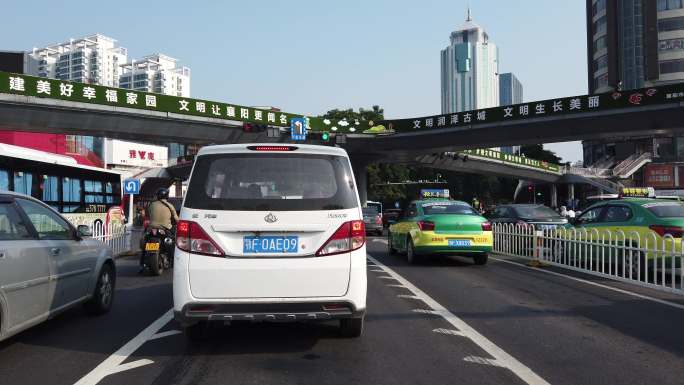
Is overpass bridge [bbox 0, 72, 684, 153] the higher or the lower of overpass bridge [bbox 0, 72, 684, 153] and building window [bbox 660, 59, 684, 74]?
the lower

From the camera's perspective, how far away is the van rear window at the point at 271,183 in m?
5.07

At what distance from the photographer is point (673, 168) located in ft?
225

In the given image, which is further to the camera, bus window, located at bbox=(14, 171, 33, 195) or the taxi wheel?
bus window, located at bbox=(14, 171, 33, 195)

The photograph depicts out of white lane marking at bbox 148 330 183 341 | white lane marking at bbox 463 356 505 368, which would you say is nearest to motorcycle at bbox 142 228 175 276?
white lane marking at bbox 148 330 183 341

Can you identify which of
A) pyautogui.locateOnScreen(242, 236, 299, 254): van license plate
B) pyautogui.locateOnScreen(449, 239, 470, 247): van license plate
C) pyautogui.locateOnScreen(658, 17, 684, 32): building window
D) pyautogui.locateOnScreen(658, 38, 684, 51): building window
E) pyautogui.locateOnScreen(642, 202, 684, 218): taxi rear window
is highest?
pyautogui.locateOnScreen(658, 17, 684, 32): building window

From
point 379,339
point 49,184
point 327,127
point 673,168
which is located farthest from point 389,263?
point 673,168

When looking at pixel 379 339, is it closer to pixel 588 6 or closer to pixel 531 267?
pixel 531 267

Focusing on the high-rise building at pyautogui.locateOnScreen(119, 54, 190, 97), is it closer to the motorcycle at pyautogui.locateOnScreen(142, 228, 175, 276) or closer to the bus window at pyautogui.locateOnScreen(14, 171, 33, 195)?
the bus window at pyautogui.locateOnScreen(14, 171, 33, 195)

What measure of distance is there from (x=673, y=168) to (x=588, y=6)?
31.2m

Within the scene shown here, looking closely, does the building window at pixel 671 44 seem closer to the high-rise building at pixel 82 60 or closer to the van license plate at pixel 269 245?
the van license plate at pixel 269 245

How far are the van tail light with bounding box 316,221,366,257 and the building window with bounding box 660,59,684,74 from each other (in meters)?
80.4

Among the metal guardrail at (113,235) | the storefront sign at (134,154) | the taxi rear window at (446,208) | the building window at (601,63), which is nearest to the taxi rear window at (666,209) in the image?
the taxi rear window at (446,208)

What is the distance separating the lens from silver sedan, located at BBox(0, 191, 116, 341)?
195 inches

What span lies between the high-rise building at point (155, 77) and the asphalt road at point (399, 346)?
148m
